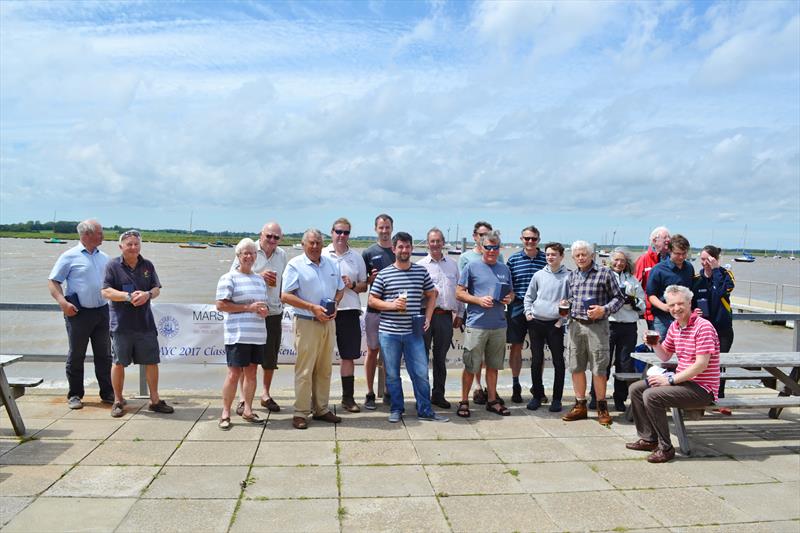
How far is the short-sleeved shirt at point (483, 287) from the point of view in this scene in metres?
5.85

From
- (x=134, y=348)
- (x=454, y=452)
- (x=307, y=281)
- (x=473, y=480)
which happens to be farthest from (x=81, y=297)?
(x=473, y=480)

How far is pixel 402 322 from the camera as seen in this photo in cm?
556

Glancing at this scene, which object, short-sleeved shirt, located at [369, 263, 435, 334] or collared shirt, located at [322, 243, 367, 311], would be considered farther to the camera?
collared shirt, located at [322, 243, 367, 311]

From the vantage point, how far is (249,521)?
349cm

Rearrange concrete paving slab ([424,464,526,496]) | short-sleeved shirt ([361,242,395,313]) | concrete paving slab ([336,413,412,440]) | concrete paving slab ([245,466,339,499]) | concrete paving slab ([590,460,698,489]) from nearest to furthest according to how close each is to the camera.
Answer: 1. concrete paving slab ([245,466,339,499])
2. concrete paving slab ([424,464,526,496])
3. concrete paving slab ([590,460,698,489])
4. concrete paving slab ([336,413,412,440])
5. short-sleeved shirt ([361,242,395,313])

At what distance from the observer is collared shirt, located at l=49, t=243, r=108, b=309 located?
18.8 ft

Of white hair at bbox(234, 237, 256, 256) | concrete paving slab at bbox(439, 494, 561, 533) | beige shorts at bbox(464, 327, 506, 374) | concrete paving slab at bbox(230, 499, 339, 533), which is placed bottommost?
concrete paving slab at bbox(439, 494, 561, 533)

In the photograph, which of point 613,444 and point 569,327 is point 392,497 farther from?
point 569,327

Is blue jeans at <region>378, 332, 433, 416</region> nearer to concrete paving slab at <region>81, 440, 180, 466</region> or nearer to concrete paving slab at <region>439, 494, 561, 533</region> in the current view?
concrete paving slab at <region>439, 494, 561, 533</region>

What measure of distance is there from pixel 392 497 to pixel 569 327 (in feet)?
9.11

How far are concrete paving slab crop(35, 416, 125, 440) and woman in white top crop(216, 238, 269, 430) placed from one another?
914mm

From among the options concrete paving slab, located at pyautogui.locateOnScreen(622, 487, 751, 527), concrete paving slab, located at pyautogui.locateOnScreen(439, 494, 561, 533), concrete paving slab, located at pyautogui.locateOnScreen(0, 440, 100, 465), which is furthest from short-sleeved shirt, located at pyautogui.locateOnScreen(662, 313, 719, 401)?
concrete paving slab, located at pyautogui.locateOnScreen(0, 440, 100, 465)

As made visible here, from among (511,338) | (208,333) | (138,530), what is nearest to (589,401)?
(511,338)

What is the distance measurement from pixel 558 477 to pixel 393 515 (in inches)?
52.7
